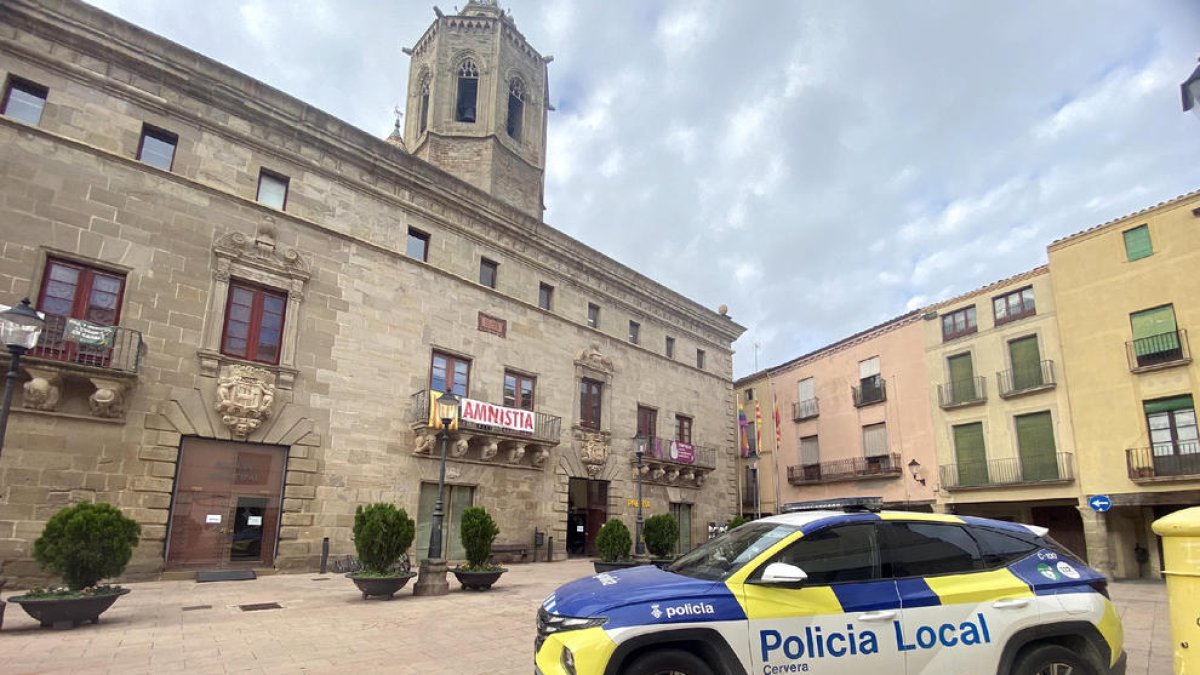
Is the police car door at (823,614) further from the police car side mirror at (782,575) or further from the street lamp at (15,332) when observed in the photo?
→ the street lamp at (15,332)

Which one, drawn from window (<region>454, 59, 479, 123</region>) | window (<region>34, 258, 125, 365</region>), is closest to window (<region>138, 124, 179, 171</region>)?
window (<region>34, 258, 125, 365</region>)

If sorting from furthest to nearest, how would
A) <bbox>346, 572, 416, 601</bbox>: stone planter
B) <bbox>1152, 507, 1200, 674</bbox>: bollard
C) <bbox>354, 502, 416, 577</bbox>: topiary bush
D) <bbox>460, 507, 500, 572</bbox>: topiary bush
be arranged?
<bbox>460, 507, 500, 572</bbox>: topiary bush
<bbox>354, 502, 416, 577</bbox>: topiary bush
<bbox>346, 572, 416, 601</bbox>: stone planter
<bbox>1152, 507, 1200, 674</bbox>: bollard

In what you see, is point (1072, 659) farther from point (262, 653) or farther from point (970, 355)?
point (970, 355)

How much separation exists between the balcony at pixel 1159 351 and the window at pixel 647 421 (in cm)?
1545

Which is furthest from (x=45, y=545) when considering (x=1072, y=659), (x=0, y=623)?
(x=1072, y=659)

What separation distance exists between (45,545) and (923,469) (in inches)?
1015

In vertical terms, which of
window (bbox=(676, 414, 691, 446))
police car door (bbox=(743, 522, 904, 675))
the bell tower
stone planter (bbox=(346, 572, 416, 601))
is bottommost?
stone planter (bbox=(346, 572, 416, 601))

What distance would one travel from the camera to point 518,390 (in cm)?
2047

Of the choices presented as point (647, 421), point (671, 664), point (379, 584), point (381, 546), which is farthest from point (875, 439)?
point (671, 664)

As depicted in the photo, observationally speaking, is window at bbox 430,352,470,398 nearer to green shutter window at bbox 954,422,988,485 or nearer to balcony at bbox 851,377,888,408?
balcony at bbox 851,377,888,408

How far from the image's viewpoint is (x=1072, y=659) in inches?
172

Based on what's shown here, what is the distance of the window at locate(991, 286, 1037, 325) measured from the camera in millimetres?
21730

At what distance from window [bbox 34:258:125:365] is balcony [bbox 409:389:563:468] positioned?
23.1ft

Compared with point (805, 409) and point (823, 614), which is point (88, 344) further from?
point (805, 409)
